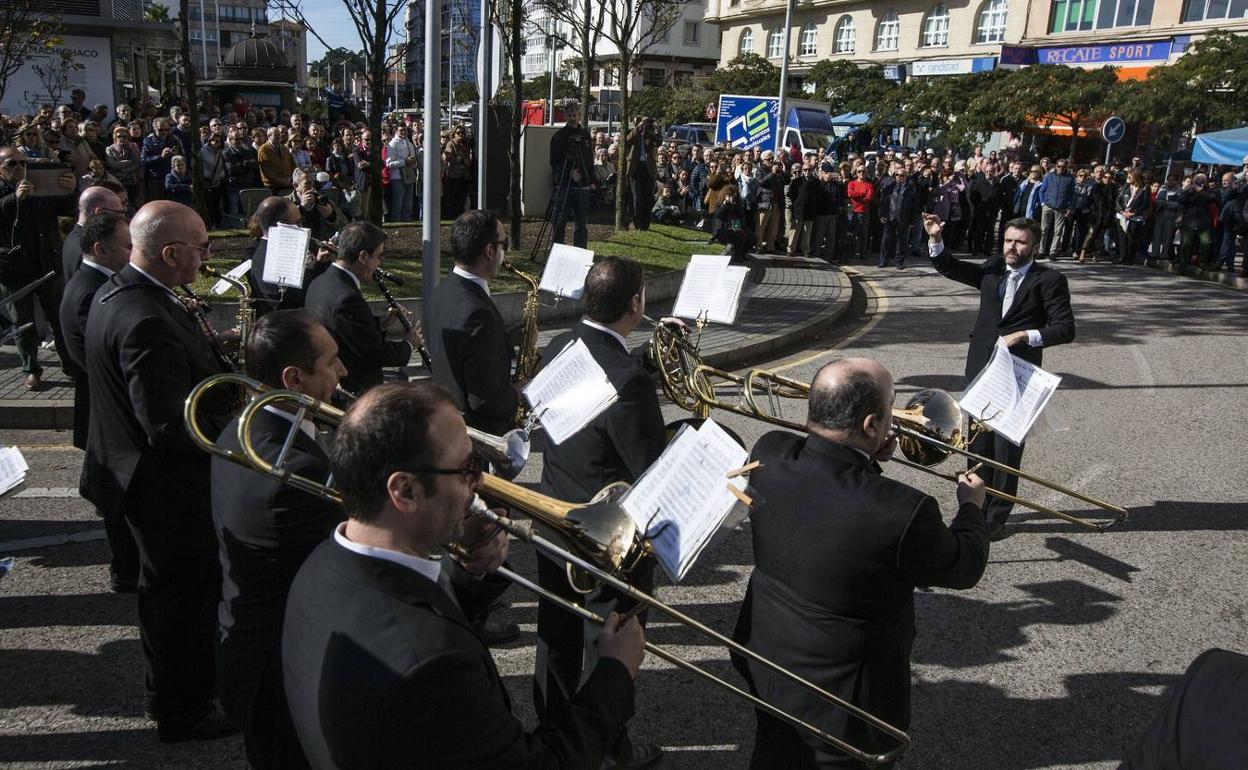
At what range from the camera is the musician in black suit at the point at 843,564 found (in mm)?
2557

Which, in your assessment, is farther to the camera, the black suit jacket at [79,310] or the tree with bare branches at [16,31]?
the tree with bare branches at [16,31]

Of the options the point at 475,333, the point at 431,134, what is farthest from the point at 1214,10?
the point at 475,333

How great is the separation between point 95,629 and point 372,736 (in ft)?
11.2

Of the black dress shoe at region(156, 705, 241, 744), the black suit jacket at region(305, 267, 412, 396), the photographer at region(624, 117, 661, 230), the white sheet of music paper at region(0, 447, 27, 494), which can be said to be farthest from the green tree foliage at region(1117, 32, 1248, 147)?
the white sheet of music paper at region(0, 447, 27, 494)

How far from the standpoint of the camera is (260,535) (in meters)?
2.67

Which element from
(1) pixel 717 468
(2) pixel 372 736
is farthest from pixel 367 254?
→ (2) pixel 372 736

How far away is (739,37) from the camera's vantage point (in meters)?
65.6

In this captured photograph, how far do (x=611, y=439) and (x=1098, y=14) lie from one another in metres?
47.6

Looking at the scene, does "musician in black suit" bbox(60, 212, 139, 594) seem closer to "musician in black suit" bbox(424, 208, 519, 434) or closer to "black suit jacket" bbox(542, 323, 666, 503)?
"musician in black suit" bbox(424, 208, 519, 434)

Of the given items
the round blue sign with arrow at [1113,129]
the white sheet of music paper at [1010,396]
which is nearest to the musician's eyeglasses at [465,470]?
the white sheet of music paper at [1010,396]

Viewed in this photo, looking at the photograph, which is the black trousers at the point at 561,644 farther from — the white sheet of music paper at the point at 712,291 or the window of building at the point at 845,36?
the window of building at the point at 845,36

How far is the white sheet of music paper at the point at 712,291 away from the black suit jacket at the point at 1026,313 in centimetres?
190

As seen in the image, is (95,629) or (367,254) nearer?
(95,629)

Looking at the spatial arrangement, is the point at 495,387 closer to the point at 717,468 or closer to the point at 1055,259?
the point at 717,468
